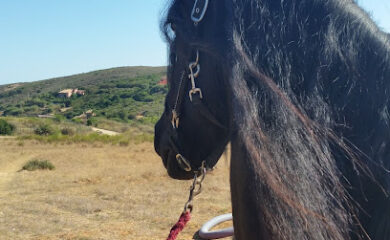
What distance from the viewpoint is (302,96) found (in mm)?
1293

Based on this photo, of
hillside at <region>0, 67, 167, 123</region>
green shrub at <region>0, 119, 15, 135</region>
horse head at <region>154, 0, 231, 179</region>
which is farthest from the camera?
hillside at <region>0, 67, 167, 123</region>

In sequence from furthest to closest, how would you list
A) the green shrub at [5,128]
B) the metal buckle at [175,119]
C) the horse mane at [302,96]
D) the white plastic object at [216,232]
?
the green shrub at [5,128] → the white plastic object at [216,232] → the metal buckle at [175,119] → the horse mane at [302,96]

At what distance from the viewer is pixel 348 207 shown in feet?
4.12

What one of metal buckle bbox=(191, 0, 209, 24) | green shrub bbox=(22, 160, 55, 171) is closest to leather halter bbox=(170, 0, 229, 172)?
metal buckle bbox=(191, 0, 209, 24)

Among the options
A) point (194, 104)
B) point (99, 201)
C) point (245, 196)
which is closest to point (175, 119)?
point (194, 104)

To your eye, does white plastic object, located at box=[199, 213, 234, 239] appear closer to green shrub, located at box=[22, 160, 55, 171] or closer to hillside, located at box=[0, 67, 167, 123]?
green shrub, located at box=[22, 160, 55, 171]

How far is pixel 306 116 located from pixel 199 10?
2.03 feet

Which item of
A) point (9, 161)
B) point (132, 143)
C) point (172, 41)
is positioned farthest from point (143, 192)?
point (132, 143)

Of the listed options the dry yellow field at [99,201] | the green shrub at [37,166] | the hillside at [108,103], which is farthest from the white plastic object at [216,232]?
the hillside at [108,103]

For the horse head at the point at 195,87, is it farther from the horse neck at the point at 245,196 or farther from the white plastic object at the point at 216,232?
the white plastic object at the point at 216,232

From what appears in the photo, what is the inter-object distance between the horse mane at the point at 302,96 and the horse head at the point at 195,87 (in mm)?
142

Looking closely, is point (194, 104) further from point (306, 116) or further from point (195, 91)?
point (306, 116)

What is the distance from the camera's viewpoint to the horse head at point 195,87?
58.2 inches

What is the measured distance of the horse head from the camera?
1479 millimetres
